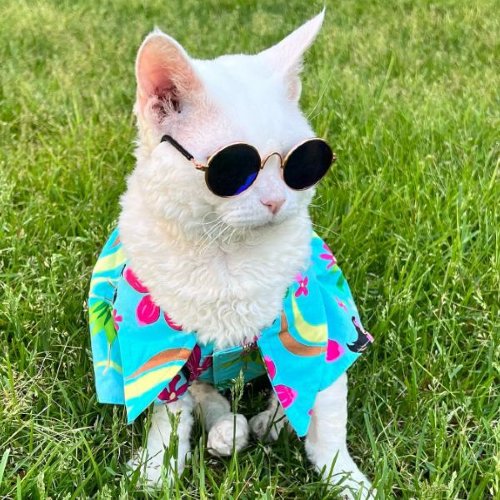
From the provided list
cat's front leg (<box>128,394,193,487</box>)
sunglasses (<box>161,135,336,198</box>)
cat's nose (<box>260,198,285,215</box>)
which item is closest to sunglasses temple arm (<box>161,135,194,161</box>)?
sunglasses (<box>161,135,336,198</box>)

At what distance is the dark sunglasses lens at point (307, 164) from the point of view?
1.24 m

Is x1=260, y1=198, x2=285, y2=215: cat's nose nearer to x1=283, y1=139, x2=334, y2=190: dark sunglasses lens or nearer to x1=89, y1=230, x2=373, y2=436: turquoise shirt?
x1=283, y1=139, x2=334, y2=190: dark sunglasses lens

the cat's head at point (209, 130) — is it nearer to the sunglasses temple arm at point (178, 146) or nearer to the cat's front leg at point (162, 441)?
the sunglasses temple arm at point (178, 146)

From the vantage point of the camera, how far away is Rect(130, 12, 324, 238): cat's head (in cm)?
123

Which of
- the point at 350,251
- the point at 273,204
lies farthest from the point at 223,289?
the point at 350,251

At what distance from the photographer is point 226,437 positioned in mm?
1535

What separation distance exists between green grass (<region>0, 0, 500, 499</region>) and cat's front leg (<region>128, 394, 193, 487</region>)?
0.13ft

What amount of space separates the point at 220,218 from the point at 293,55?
0.34 meters

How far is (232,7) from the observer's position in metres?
4.47

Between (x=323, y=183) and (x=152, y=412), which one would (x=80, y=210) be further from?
(x=152, y=412)

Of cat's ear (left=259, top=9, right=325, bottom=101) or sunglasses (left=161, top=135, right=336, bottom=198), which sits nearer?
sunglasses (left=161, top=135, right=336, bottom=198)

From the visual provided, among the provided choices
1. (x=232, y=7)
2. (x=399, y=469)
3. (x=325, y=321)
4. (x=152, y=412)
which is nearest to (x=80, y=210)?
(x=152, y=412)

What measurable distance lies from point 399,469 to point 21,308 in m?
1.01

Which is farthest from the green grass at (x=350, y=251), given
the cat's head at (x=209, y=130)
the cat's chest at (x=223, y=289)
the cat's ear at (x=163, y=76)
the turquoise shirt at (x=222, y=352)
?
the cat's ear at (x=163, y=76)
